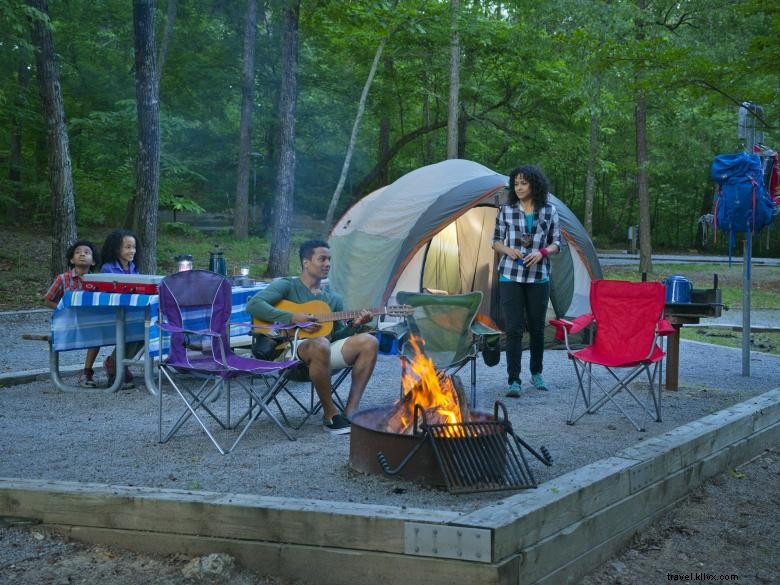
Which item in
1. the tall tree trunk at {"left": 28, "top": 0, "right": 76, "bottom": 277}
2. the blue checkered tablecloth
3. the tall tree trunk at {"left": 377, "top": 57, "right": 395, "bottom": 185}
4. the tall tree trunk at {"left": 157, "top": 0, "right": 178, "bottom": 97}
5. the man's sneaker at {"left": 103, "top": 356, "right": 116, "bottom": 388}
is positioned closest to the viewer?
the blue checkered tablecloth

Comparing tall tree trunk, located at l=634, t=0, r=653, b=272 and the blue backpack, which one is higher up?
tall tree trunk, located at l=634, t=0, r=653, b=272

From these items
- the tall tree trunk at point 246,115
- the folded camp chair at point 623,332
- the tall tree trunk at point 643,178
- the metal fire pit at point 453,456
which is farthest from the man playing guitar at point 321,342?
the tall tree trunk at point 246,115

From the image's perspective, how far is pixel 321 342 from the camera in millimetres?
4969

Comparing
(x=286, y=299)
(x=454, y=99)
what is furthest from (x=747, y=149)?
(x=454, y=99)

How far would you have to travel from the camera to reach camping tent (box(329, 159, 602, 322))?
8.65 meters

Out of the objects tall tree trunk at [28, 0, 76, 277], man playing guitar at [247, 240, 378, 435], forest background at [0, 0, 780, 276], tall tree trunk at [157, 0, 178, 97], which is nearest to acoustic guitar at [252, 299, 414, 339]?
man playing guitar at [247, 240, 378, 435]

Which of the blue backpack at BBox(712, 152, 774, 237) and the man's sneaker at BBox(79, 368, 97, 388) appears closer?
the man's sneaker at BBox(79, 368, 97, 388)

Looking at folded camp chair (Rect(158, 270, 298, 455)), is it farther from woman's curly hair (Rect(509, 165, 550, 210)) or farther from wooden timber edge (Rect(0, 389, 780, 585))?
woman's curly hair (Rect(509, 165, 550, 210))

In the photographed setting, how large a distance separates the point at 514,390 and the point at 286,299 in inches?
77.6

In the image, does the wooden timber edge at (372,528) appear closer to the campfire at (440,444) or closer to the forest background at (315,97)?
the campfire at (440,444)

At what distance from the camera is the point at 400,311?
5.09m

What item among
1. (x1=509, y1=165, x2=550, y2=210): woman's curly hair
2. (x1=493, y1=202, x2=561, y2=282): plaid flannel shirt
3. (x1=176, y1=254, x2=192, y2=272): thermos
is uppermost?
(x1=509, y1=165, x2=550, y2=210): woman's curly hair

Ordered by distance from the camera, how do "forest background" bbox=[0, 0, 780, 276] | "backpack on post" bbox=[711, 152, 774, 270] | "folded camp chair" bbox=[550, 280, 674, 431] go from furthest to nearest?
"forest background" bbox=[0, 0, 780, 276] < "backpack on post" bbox=[711, 152, 774, 270] < "folded camp chair" bbox=[550, 280, 674, 431]

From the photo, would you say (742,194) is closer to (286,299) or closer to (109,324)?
(286,299)
